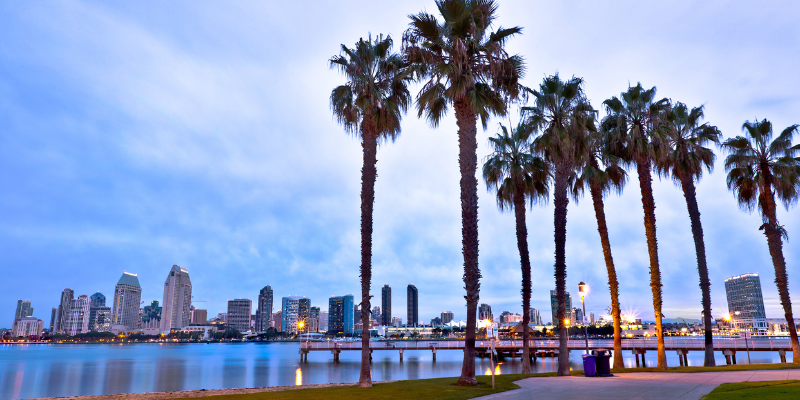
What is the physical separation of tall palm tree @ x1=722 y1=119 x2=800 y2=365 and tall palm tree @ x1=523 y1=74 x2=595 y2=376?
39.2 feet

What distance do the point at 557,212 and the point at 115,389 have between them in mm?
41299

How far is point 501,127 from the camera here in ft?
99.8

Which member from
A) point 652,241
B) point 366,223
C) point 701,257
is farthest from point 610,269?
point 366,223

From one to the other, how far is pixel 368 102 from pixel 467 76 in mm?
4440

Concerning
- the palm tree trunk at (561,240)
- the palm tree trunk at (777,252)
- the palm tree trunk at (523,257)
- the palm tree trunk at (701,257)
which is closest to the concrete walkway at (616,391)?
the palm tree trunk at (561,240)

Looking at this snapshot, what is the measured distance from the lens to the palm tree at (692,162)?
29.0 meters

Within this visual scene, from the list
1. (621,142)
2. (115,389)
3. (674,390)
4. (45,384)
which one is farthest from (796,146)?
(45,384)

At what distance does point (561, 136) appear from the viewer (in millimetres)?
24656

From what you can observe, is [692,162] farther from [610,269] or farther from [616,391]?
[616,391]

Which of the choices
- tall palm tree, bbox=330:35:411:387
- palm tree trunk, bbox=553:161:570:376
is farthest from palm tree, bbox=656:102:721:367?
tall palm tree, bbox=330:35:411:387

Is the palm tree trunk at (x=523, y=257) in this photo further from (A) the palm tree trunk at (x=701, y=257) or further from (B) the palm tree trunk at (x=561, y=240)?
(A) the palm tree trunk at (x=701, y=257)

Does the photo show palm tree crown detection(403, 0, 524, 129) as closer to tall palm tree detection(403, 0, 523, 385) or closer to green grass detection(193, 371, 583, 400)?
tall palm tree detection(403, 0, 523, 385)

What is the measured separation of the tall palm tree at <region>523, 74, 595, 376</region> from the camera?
24.9 metres

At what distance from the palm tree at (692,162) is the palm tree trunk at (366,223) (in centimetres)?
1843
